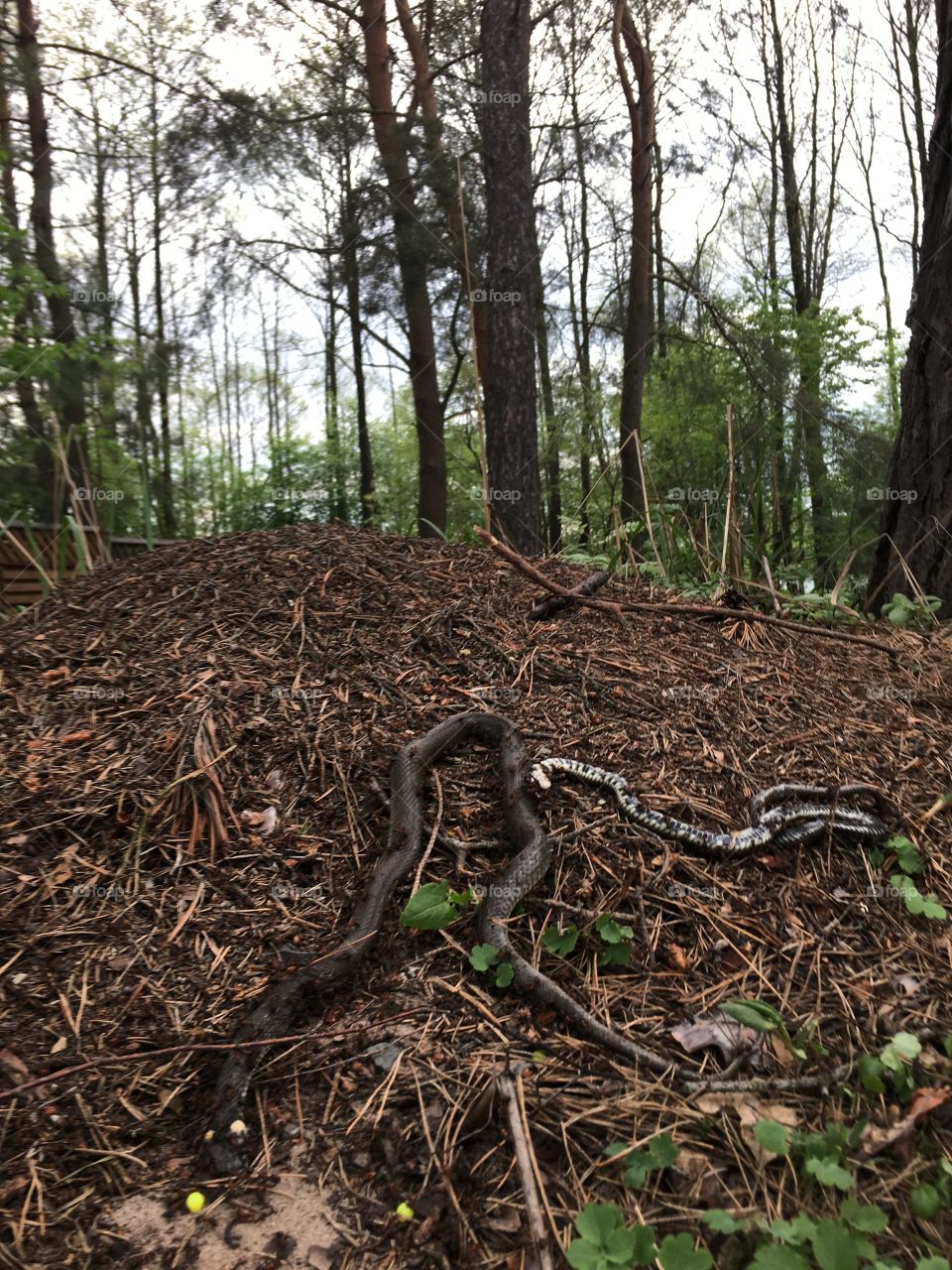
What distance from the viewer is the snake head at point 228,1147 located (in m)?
1.26

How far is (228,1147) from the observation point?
128cm

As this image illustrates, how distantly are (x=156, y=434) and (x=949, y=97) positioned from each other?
7.31 metres

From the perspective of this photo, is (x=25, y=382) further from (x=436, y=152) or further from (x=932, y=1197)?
(x=932, y=1197)

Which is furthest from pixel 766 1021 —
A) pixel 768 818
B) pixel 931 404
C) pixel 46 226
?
pixel 46 226

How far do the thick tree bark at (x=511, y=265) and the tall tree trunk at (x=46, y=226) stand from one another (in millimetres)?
3568

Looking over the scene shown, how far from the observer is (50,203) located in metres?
7.91

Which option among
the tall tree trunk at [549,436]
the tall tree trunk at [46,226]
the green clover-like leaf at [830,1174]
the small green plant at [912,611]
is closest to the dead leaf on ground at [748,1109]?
the green clover-like leaf at [830,1174]

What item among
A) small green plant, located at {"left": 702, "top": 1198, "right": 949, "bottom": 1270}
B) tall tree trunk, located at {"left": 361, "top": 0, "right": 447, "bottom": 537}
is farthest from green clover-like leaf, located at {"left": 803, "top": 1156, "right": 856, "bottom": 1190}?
tall tree trunk, located at {"left": 361, "top": 0, "right": 447, "bottom": 537}

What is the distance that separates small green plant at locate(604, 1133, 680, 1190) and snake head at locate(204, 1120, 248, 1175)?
1.88 ft

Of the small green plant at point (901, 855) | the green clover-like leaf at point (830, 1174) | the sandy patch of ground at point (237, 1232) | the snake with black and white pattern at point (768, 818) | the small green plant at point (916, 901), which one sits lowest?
the sandy patch of ground at point (237, 1232)

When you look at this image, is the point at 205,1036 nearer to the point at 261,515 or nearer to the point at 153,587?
the point at 153,587

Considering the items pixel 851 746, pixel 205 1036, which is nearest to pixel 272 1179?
pixel 205 1036

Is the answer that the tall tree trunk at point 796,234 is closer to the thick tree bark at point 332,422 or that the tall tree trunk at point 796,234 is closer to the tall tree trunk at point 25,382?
the thick tree bark at point 332,422

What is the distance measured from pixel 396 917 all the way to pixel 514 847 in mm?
302
